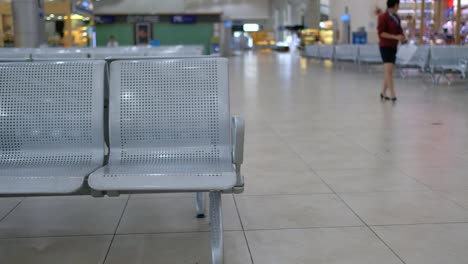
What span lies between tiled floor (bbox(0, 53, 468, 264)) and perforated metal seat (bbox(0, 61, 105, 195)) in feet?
1.49

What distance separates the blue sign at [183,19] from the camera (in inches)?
1393

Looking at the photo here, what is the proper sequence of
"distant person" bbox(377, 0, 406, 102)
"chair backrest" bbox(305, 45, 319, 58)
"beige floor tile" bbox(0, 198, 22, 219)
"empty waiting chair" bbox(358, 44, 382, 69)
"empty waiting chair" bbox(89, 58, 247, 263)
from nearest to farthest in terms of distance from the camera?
"empty waiting chair" bbox(89, 58, 247, 263) < "beige floor tile" bbox(0, 198, 22, 219) < "distant person" bbox(377, 0, 406, 102) < "empty waiting chair" bbox(358, 44, 382, 69) < "chair backrest" bbox(305, 45, 319, 58)

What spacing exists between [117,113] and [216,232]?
1.01 meters

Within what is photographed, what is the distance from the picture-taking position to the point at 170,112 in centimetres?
337

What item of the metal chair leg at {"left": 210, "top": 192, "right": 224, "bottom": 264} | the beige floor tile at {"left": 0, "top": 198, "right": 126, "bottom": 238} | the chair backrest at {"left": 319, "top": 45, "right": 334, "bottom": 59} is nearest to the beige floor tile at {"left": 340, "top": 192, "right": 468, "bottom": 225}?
the metal chair leg at {"left": 210, "top": 192, "right": 224, "bottom": 264}

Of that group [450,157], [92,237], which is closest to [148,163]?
[92,237]

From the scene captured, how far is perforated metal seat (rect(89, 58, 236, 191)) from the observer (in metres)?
3.31

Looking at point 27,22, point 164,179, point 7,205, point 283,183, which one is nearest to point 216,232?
point 164,179

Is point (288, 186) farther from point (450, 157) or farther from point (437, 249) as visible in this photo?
point (450, 157)

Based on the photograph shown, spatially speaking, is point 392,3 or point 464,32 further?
point 464,32

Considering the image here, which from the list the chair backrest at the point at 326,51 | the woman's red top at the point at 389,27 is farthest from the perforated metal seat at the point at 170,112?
the chair backrest at the point at 326,51

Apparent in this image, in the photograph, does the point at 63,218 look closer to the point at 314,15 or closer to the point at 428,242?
the point at 428,242

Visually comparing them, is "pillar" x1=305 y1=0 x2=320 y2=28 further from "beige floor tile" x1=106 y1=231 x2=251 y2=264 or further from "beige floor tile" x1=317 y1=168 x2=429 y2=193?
"beige floor tile" x1=106 y1=231 x2=251 y2=264

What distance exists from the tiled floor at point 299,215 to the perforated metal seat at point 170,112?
467 millimetres
